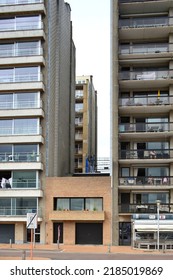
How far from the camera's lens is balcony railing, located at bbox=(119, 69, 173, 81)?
154 ft

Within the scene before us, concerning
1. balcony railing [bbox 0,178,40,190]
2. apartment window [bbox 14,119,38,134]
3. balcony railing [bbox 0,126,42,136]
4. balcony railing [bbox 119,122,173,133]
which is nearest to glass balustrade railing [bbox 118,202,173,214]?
balcony railing [bbox 119,122,173,133]

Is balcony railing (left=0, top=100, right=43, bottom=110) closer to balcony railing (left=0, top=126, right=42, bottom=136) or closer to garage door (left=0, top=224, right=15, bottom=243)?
balcony railing (left=0, top=126, right=42, bottom=136)

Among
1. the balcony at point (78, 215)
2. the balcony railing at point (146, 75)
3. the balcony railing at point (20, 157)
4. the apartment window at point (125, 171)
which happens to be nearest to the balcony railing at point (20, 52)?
the balcony railing at point (146, 75)

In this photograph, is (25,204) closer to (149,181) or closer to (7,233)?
(7,233)

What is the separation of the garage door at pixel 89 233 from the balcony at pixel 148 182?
528cm

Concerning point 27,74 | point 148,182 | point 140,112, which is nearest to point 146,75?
point 140,112

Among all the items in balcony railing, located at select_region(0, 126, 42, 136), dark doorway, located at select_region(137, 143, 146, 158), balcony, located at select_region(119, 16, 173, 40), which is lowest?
dark doorway, located at select_region(137, 143, 146, 158)

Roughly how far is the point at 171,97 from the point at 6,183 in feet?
67.6

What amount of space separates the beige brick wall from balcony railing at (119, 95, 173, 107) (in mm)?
8585

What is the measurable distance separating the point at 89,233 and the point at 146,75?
1835 cm

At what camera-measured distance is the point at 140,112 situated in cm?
4762

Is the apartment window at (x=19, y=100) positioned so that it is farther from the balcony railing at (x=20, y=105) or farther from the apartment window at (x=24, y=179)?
the apartment window at (x=24, y=179)

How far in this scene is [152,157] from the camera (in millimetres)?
45594

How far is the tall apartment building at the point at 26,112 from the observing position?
46781 millimetres
